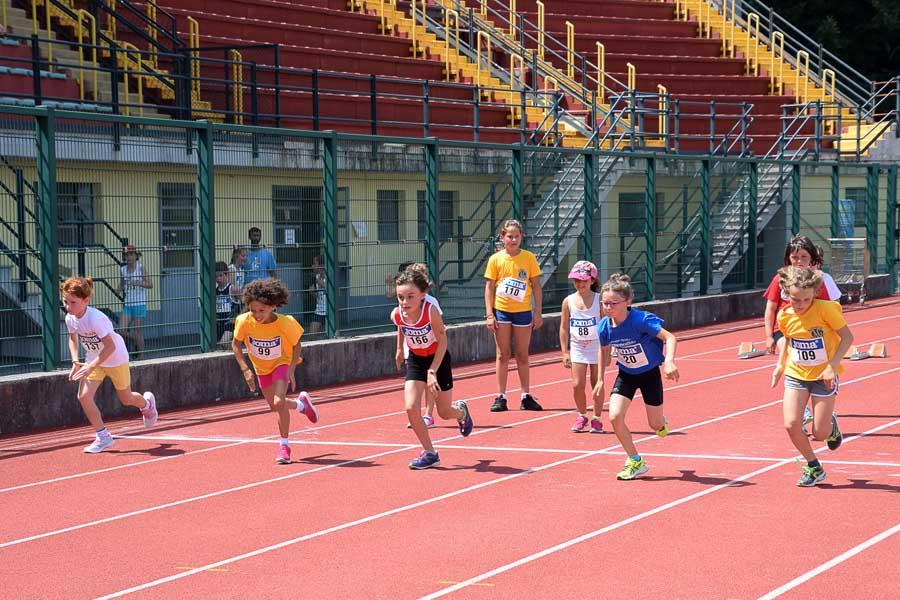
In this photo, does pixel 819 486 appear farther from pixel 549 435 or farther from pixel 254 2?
pixel 254 2

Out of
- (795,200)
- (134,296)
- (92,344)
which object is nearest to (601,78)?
(795,200)

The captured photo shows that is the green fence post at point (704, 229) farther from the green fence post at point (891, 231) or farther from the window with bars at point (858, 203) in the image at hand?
the green fence post at point (891, 231)

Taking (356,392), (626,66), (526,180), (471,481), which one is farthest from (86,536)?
(626,66)

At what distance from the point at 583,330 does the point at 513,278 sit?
2.03 metres

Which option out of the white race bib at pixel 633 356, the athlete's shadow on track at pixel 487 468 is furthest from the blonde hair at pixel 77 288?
the white race bib at pixel 633 356

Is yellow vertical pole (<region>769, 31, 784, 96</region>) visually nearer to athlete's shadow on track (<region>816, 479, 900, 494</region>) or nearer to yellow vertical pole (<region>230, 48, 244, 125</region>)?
yellow vertical pole (<region>230, 48, 244, 125</region>)

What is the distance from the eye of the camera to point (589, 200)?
21.5m

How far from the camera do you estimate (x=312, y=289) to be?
1638cm

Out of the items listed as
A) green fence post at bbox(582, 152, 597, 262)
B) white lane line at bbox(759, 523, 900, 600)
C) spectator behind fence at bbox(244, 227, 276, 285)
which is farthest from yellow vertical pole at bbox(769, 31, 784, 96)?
white lane line at bbox(759, 523, 900, 600)

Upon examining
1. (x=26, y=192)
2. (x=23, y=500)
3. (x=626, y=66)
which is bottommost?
(x=23, y=500)

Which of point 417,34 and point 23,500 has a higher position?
point 417,34

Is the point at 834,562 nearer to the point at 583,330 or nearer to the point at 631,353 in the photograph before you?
the point at 631,353

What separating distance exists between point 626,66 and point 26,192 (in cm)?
2654

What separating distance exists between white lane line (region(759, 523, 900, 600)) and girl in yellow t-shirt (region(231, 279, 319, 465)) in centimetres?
492
